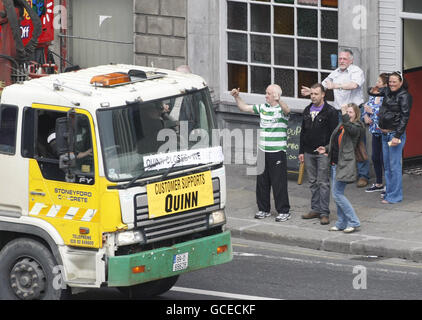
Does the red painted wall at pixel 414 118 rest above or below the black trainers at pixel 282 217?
above

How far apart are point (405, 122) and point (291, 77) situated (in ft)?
12.2

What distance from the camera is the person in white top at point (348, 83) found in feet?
59.3

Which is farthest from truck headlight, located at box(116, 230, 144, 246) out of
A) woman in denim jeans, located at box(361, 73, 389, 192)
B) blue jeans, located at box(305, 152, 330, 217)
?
woman in denim jeans, located at box(361, 73, 389, 192)

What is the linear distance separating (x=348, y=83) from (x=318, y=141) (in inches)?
85.4

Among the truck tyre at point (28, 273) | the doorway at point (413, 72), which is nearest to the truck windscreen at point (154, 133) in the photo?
the truck tyre at point (28, 273)

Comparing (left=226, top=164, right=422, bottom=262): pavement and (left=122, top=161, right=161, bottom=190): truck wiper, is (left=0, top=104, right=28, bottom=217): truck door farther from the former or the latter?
(left=226, top=164, right=422, bottom=262): pavement

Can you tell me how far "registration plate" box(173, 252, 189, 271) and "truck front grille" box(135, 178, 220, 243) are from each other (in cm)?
21

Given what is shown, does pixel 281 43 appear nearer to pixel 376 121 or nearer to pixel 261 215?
pixel 376 121

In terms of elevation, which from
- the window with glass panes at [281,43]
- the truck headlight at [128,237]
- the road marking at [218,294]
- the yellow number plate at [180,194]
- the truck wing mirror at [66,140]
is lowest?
the road marking at [218,294]

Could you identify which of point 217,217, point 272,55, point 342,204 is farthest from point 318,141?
point 272,55

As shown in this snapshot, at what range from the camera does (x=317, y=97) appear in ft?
53.0

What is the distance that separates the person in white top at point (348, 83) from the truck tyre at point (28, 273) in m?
7.32

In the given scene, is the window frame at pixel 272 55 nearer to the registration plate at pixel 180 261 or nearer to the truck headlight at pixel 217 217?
the truck headlight at pixel 217 217

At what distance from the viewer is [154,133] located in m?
11.7
